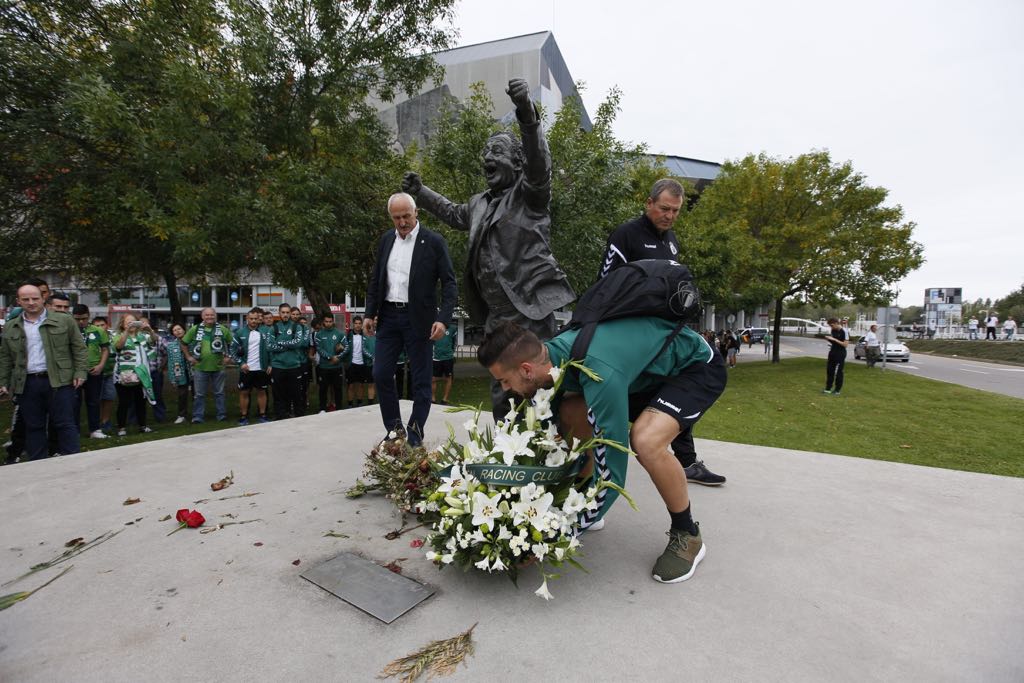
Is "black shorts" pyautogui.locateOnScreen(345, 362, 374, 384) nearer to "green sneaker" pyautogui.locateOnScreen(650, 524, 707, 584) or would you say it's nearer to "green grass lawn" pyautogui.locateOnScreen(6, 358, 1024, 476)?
"green grass lawn" pyautogui.locateOnScreen(6, 358, 1024, 476)

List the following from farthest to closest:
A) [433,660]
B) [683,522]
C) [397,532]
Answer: [397,532] < [683,522] < [433,660]

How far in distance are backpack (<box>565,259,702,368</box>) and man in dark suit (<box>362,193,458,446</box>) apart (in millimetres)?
1727

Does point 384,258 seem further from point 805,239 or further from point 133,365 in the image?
point 805,239

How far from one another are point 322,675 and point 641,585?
4.13ft

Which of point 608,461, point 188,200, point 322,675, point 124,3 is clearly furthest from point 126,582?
point 124,3

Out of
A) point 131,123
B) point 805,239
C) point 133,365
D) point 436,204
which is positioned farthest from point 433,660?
point 805,239

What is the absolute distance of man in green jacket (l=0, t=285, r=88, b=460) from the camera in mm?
4703

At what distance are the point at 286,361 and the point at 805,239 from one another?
1860 cm

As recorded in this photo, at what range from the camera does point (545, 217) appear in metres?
3.45

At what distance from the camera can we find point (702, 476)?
3.48 metres

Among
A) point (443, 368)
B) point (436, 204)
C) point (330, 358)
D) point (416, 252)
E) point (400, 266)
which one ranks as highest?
point (436, 204)

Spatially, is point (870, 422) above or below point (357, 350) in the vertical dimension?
below

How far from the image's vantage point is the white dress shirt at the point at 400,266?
3.84 metres

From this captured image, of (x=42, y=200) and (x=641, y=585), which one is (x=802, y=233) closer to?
(x=641, y=585)
